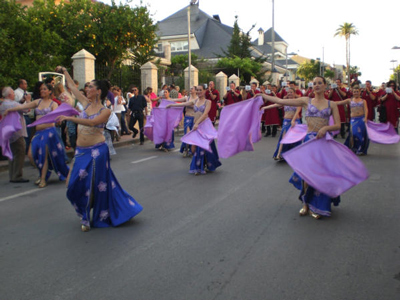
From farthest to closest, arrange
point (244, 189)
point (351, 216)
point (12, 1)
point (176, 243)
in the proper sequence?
point (12, 1) < point (244, 189) < point (351, 216) < point (176, 243)

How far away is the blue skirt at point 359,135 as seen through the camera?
12.2 metres

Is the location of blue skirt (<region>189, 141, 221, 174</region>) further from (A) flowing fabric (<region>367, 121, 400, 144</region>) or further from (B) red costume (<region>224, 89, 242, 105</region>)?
(B) red costume (<region>224, 89, 242, 105</region>)

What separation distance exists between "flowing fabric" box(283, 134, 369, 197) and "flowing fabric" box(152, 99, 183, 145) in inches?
286

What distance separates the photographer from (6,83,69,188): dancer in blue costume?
834 cm

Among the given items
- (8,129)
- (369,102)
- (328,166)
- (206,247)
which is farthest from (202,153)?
(369,102)

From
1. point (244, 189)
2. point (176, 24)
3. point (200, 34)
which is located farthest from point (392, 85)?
point (176, 24)

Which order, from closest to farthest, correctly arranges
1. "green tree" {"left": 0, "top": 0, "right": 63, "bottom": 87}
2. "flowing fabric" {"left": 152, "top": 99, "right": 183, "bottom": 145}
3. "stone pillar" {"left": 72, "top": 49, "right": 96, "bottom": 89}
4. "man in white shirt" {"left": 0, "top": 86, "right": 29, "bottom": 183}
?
"man in white shirt" {"left": 0, "top": 86, "right": 29, "bottom": 183} < "flowing fabric" {"left": 152, "top": 99, "right": 183, "bottom": 145} < "green tree" {"left": 0, "top": 0, "right": 63, "bottom": 87} < "stone pillar" {"left": 72, "top": 49, "right": 96, "bottom": 89}

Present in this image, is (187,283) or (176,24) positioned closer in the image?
(187,283)

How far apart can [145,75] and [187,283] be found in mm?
20972

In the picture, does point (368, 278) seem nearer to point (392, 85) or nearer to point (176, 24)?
point (392, 85)

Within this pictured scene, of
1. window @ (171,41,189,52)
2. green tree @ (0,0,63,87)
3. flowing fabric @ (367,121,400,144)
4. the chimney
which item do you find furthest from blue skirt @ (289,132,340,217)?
the chimney

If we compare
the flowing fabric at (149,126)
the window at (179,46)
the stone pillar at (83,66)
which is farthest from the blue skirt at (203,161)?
the window at (179,46)

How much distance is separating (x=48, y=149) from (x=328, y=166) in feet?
16.9

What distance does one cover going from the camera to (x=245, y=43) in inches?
2032
